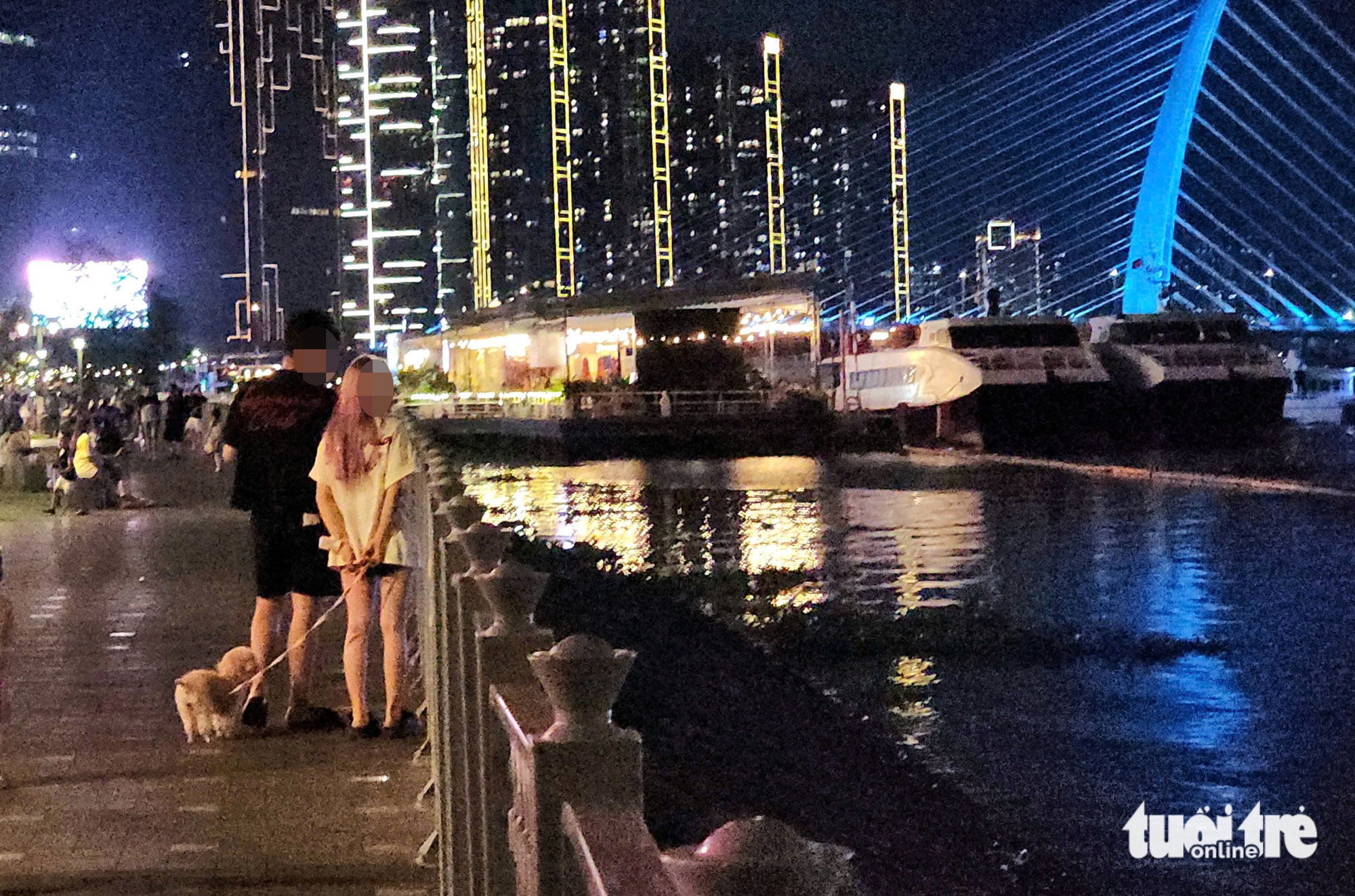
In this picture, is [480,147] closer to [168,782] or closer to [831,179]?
[831,179]

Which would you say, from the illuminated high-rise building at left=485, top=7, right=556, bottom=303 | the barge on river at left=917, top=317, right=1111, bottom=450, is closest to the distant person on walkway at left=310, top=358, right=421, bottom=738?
the barge on river at left=917, top=317, right=1111, bottom=450

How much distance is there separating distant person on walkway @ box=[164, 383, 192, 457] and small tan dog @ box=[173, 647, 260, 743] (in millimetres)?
26827

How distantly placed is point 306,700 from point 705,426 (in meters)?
30.5

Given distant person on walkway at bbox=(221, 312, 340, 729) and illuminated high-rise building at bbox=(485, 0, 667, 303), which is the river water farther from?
illuminated high-rise building at bbox=(485, 0, 667, 303)

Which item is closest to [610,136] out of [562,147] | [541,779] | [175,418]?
[562,147]

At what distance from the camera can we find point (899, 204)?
81000mm

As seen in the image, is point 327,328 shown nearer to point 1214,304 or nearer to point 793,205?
point 1214,304

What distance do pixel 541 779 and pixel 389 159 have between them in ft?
598

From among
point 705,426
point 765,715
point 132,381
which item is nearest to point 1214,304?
point 705,426

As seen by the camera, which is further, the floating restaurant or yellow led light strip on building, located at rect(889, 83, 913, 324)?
yellow led light strip on building, located at rect(889, 83, 913, 324)

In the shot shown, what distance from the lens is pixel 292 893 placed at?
15.9 ft

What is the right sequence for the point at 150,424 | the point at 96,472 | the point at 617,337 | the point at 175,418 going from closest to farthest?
the point at 96,472
the point at 175,418
the point at 150,424
the point at 617,337

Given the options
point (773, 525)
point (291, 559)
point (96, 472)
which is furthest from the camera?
point (96, 472)

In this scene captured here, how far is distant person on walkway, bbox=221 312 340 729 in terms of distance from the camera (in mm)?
7078
